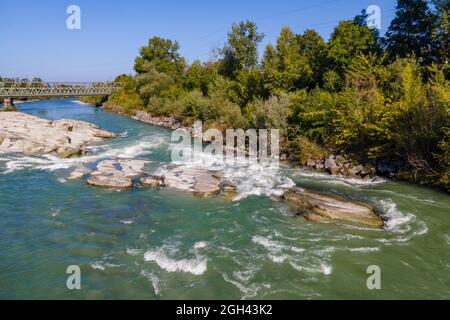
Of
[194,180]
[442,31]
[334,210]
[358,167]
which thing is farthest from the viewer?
[442,31]

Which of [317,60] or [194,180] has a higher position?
[317,60]

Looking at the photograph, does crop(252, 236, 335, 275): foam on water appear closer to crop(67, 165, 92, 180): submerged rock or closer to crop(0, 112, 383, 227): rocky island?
crop(0, 112, 383, 227): rocky island

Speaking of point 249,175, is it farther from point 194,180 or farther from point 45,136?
point 45,136

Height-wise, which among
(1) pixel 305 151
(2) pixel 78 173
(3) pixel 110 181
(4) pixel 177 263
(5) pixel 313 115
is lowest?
(4) pixel 177 263

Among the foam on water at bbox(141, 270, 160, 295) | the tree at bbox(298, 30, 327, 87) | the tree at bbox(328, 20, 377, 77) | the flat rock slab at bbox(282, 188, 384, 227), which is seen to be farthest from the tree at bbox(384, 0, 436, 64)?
the foam on water at bbox(141, 270, 160, 295)

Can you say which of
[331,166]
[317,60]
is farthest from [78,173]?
[317,60]
